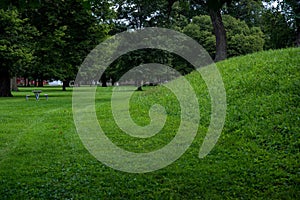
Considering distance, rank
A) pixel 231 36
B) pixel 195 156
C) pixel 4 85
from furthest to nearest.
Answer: pixel 231 36, pixel 4 85, pixel 195 156

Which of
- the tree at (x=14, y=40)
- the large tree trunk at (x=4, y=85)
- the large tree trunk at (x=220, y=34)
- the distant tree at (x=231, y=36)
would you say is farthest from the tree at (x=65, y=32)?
the distant tree at (x=231, y=36)

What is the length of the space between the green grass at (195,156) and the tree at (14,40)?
33.1 ft

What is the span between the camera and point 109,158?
22.1 ft

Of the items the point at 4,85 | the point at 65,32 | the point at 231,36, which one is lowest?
the point at 4,85

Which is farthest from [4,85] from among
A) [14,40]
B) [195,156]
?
[195,156]

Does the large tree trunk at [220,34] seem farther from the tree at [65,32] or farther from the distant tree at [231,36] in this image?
the distant tree at [231,36]

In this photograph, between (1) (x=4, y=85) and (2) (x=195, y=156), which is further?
(1) (x=4, y=85)

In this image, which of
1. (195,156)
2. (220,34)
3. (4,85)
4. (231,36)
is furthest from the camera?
(231,36)

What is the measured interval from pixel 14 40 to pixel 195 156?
18207mm

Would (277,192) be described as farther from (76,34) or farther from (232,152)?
(76,34)

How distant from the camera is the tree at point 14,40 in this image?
2111cm

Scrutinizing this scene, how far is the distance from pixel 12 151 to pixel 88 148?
59.5 inches

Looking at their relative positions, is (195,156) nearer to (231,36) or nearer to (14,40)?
(14,40)

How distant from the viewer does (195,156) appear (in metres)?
6.73
